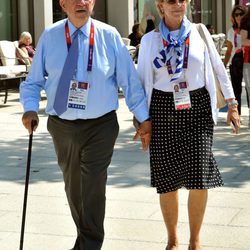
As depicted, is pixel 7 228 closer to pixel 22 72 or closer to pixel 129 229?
pixel 129 229

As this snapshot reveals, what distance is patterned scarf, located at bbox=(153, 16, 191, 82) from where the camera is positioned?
5.26 m

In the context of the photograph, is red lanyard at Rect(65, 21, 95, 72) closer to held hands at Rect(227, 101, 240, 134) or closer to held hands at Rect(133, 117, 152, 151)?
held hands at Rect(133, 117, 152, 151)

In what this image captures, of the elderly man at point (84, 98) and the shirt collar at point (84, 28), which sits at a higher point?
the shirt collar at point (84, 28)

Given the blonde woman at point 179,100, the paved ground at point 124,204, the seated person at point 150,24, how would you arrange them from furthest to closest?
the seated person at point 150,24 < the paved ground at point 124,204 < the blonde woman at point 179,100

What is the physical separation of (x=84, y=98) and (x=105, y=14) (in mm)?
20621

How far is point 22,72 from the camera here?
1730 centimetres

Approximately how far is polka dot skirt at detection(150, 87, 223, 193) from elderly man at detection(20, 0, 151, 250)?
12cm

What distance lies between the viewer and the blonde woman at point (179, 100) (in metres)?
5.30

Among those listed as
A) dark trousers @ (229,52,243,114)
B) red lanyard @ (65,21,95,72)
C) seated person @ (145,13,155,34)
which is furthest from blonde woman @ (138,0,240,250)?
seated person @ (145,13,155,34)

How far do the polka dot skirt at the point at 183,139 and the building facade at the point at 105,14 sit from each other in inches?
383

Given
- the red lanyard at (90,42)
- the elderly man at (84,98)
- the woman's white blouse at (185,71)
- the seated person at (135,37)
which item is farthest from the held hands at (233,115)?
the seated person at (135,37)

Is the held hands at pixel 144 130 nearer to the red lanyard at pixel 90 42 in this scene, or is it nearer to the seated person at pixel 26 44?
the red lanyard at pixel 90 42

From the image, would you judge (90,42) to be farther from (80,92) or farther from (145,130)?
(145,130)

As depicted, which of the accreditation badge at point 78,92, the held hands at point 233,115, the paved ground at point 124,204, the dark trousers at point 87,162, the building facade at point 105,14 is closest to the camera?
the accreditation badge at point 78,92
